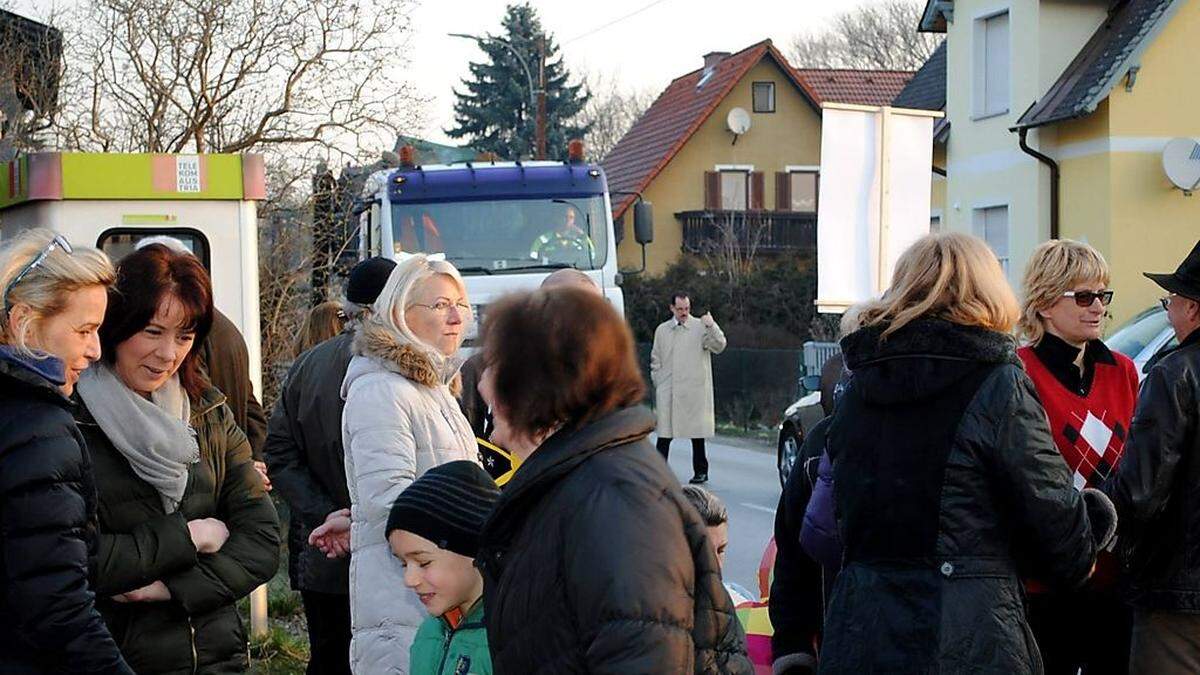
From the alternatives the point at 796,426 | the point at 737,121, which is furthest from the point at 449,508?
the point at 737,121

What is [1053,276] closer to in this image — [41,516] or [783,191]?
[41,516]

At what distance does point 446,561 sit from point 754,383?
2751cm

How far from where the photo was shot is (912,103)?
1232 inches

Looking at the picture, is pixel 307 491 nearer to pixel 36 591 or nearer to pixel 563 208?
pixel 36 591

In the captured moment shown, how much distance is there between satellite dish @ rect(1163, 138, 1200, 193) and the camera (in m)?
22.2

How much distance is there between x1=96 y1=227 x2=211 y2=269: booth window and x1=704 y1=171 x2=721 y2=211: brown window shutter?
35908 mm

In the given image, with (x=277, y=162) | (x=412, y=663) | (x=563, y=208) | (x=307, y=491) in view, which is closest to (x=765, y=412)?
(x=563, y=208)

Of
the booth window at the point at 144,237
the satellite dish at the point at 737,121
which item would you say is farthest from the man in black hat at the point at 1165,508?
the satellite dish at the point at 737,121

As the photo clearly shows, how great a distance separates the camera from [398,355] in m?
4.36

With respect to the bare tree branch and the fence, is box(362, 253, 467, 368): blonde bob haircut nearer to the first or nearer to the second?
the fence

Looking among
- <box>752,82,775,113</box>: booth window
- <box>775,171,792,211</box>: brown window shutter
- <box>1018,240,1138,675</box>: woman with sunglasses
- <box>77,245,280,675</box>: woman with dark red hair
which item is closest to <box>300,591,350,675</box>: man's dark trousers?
<box>77,245,280,675</box>: woman with dark red hair

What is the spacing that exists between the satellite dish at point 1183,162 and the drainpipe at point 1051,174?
2.17m

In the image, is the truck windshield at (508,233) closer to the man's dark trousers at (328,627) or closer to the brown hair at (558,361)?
the man's dark trousers at (328,627)

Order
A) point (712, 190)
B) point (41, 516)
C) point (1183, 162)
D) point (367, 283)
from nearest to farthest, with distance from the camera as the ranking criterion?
point (41, 516), point (367, 283), point (1183, 162), point (712, 190)
